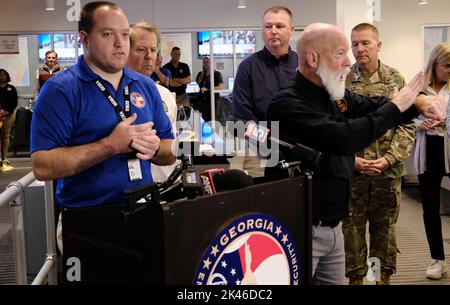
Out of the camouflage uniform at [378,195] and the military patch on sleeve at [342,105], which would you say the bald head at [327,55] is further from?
the camouflage uniform at [378,195]

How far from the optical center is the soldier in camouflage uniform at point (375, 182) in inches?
141

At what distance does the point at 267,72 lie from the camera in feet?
11.1

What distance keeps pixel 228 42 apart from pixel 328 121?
1132cm

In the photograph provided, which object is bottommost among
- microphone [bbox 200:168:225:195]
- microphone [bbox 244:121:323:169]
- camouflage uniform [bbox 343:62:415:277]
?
camouflage uniform [bbox 343:62:415:277]

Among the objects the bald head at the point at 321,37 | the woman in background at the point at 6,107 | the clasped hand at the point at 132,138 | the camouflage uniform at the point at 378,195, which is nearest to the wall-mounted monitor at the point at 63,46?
the woman in background at the point at 6,107

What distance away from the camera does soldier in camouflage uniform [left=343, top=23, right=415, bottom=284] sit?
3.59 meters

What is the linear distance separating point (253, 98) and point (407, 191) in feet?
16.3

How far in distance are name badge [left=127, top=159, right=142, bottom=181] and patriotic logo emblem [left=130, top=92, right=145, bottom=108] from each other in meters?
0.23

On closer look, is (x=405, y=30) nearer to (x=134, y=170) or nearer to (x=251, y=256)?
(x=134, y=170)

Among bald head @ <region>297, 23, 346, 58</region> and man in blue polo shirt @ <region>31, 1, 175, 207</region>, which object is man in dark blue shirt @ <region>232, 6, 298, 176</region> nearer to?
bald head @ <region>297, 23, 346, 58</region>

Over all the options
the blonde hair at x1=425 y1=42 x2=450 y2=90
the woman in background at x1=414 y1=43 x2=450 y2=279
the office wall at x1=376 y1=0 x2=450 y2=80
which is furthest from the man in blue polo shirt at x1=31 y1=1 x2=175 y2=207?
the office wall at x1=376 y1=0 x2=450 y2=80

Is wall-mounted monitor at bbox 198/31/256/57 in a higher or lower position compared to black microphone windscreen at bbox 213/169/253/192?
higher

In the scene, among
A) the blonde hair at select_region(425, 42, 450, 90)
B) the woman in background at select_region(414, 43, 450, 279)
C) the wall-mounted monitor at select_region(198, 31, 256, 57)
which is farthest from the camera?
the wall-mounted monitor at select_region(198, 31, 256, 57)
